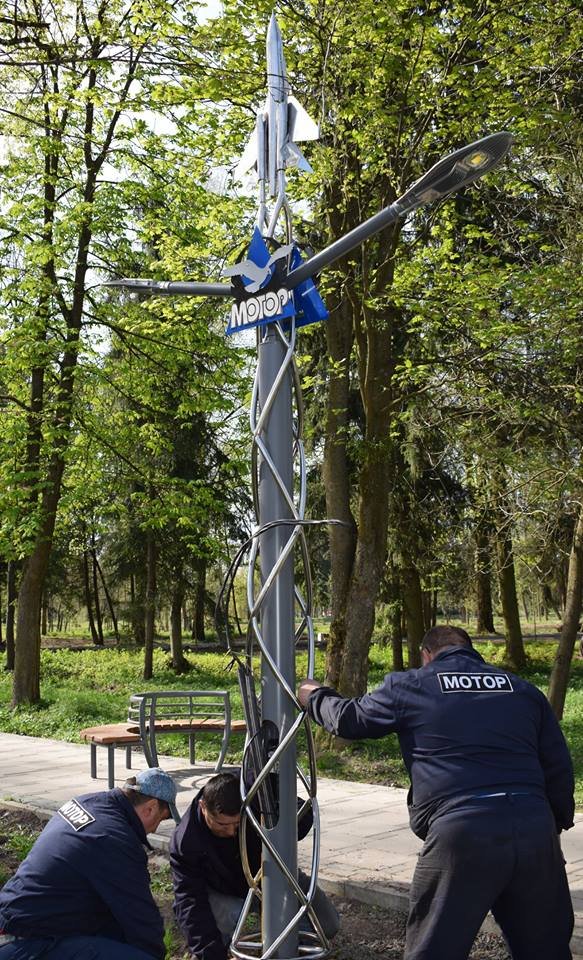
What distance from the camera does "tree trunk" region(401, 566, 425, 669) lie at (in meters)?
21.3

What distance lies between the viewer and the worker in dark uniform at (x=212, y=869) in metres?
4.71

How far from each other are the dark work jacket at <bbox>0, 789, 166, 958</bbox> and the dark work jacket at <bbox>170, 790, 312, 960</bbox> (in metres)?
0.39

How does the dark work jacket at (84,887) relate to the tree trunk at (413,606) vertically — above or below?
below

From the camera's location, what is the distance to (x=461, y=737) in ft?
13.0

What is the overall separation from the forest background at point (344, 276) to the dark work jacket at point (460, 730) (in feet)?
9.76

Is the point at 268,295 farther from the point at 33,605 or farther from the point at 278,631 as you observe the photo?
the point at 33,605

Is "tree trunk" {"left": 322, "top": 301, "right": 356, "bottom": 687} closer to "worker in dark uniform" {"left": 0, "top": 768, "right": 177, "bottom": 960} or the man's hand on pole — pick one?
"worker in dark uniform" {"left": 0, "top": 768, "right": 177, "bottom": 960}

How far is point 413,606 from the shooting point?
21.7 metres

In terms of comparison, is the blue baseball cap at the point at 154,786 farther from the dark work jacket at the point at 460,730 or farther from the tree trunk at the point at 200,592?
the tree trunk at the point at 200,592

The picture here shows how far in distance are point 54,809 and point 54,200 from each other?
39.6 ft

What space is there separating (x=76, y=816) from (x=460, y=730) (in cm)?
173

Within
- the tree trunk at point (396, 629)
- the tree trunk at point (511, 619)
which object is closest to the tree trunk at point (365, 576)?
the tree trunk at point (511, 619)

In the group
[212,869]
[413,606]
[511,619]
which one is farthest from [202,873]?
[511,619]

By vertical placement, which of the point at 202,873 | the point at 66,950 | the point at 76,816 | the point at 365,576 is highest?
the point at 365,576
